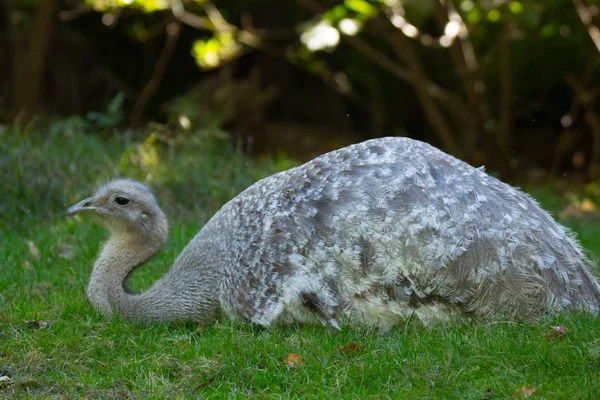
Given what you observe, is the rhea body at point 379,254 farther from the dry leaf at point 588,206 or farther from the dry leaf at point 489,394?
the dry leaf at point 588,206

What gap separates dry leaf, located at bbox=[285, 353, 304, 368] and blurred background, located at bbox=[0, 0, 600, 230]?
442 centimetres

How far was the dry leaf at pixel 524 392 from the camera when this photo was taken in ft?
15.3

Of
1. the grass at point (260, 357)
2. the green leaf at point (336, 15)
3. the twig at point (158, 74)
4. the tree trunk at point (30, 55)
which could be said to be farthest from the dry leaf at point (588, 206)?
the tree trunk at point (30, 55)

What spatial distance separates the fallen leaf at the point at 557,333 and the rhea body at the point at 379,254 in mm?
265

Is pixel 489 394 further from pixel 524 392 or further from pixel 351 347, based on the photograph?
pixel 351 347

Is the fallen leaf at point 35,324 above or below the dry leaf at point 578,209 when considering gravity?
above

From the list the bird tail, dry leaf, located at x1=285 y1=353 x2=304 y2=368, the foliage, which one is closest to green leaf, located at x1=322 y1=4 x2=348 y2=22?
the foliage

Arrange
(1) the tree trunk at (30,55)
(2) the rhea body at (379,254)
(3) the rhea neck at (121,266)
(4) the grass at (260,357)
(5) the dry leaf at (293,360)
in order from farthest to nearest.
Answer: (1) the tree trunk at (30,55)
(3) the rhea neck at (121,266)
(2) the rhea body at (379,254)
(5) the dry leaf at (293,360)
(4) the grass at (260,357)

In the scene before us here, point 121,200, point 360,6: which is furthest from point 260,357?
point 360,6

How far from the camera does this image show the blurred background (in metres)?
10.1

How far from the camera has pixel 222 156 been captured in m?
11.2

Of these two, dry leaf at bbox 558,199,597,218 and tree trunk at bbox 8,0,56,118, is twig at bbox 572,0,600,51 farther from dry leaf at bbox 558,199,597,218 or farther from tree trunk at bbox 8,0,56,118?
tree trunk at bbox 8,0,56,118

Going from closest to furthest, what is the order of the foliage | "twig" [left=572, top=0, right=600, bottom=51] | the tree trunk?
the foliage
"twig" [left=572, top=0, right=600, bottom=51]
the tree trunk

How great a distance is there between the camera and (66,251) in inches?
311
